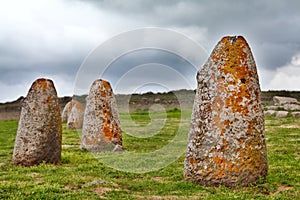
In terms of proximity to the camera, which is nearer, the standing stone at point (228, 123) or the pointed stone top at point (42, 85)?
the standing stone at point (228, 123)

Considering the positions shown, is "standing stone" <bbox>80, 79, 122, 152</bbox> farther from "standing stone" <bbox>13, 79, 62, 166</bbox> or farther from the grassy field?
"standing stone" <bbox>13, 79, 62, 166</bbox>

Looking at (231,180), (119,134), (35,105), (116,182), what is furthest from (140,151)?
(231,180)

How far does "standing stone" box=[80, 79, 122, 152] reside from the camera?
17.6 m

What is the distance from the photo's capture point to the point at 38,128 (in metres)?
13.3

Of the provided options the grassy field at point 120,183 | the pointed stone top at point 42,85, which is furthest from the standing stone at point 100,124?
the pointed stone top at point 42,85

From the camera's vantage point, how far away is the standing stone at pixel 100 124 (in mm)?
17641

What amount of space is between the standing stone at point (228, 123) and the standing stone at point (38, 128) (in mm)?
5761

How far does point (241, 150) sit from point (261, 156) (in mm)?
697

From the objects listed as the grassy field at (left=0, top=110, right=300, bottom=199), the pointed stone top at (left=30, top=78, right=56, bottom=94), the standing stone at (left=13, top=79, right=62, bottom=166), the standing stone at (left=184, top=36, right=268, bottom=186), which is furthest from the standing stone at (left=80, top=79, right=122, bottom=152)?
the standing stone at (left=184, top=36, right=268, bottom=186)

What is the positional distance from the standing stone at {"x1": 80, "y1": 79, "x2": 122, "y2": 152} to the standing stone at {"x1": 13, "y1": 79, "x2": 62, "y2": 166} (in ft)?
12.9

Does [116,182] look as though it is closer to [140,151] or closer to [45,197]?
[45,197]

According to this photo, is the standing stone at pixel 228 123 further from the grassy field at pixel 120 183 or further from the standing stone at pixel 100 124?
the standing stone at pixel 100 124

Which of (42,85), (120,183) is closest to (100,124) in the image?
(42,85)

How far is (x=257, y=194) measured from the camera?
8.98 m
